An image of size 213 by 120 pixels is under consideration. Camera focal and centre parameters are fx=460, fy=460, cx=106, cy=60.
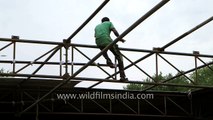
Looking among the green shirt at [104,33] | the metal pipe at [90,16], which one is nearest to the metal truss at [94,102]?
the green shirt at [104,33]

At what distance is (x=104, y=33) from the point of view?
1212cm

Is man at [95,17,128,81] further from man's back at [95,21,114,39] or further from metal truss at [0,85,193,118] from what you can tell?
metal truss at [0,85,193,118]

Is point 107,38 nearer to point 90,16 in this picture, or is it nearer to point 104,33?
point 104,33

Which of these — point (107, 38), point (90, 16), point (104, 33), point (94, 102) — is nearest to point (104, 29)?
point (104, 33)

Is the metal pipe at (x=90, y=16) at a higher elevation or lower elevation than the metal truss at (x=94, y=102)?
higher

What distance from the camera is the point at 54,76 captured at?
1184cm

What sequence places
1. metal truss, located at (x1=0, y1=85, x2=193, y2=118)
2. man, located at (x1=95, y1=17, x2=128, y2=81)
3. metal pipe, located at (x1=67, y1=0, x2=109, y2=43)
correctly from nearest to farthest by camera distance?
1. metal pipe, located at (x1=67, y1=0, x2=109, y2=43)
2. man, located at (x1=95, y1=17, x2=128, y2=81)
3. metal truss, located at (x1=0, y1=85, x2=193, y2=118)

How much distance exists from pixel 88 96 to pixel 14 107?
2619 millimetres

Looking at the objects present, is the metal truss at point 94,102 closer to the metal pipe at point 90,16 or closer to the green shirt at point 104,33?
the green shirt at point 104,33

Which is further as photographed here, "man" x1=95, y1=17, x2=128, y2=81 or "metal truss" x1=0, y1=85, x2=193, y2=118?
"metal truss" x1=0, y1=85, x2=193, y2=118

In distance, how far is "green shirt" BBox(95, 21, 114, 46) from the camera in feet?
39.8

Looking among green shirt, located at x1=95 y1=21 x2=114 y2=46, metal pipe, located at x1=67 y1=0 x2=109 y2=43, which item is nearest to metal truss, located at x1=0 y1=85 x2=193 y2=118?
green shirt, located at x1=95 y1=21 x2=114 y2=46

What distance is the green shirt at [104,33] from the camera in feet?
39.8

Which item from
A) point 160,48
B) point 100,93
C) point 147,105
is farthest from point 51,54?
point 147,105
